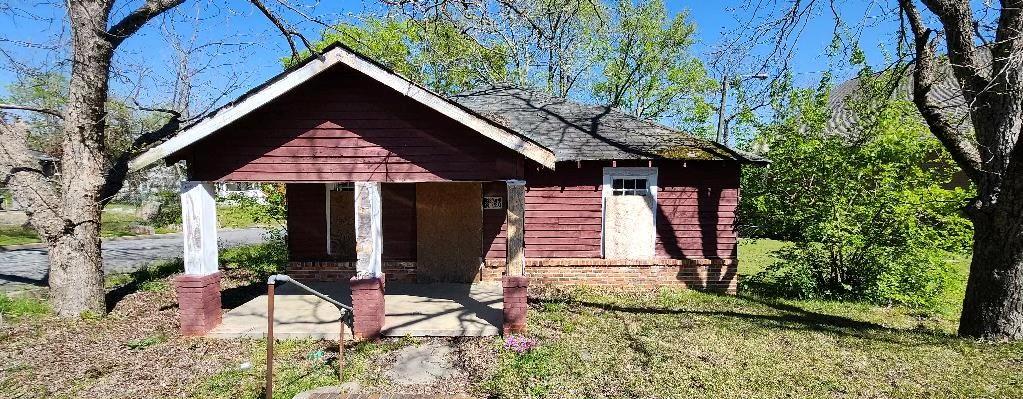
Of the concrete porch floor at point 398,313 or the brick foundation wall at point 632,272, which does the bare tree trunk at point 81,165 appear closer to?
the concrete porch floor at point 398,313

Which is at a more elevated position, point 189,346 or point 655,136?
point 655,136

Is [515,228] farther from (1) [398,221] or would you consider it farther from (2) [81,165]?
(2) [81,165]

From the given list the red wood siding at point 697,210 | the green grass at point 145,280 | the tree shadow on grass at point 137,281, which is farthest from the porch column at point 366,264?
the green grass at point 145,280

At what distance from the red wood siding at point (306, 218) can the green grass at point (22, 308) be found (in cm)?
383

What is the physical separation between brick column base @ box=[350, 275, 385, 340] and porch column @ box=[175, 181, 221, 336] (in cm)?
218

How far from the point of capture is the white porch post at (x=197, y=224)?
252 inches

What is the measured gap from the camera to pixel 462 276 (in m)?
9.73

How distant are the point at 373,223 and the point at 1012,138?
27.3 feet

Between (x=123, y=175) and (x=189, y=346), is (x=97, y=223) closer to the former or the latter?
(x=123, y=175)

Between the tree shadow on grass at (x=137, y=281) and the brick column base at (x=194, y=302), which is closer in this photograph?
the brick column base at (x=194, y=302)

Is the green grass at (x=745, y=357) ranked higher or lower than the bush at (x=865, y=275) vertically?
lower

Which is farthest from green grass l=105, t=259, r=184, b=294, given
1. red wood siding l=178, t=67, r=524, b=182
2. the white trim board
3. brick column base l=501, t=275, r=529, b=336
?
brick column base l=501, t=275, r=529, b=336

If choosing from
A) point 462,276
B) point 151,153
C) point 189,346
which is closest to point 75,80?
point 151,153

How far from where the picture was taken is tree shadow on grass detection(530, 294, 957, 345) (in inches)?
265
